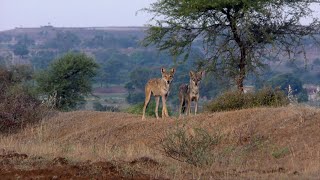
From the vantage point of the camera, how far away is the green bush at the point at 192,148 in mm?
13156

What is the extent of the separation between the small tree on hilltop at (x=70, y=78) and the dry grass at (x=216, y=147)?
42.7 feet

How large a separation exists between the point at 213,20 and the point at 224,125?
8.57 metres

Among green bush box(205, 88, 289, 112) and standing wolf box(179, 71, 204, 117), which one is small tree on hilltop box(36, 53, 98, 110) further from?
standing wolf box(179, 71, 204, 117)

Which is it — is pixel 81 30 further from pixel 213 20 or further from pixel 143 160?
pixel 143 160

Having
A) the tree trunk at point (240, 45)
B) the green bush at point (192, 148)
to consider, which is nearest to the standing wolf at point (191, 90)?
the tree trunk at point (240, 45)

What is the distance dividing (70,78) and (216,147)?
21.6 meters

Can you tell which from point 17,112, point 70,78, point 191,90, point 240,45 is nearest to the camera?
point 191,90

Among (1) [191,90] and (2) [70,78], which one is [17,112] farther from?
(2) [70,78]

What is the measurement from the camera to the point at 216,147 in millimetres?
16141

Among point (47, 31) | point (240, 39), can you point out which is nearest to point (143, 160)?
point (240, 39)

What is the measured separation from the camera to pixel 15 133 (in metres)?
22.0

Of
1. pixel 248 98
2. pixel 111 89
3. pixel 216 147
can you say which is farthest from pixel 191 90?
pixel 111 89

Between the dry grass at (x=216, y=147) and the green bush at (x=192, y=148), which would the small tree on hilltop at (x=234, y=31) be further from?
the green bush at (x=192, y=148)

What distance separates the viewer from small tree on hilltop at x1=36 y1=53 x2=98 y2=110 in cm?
3603
